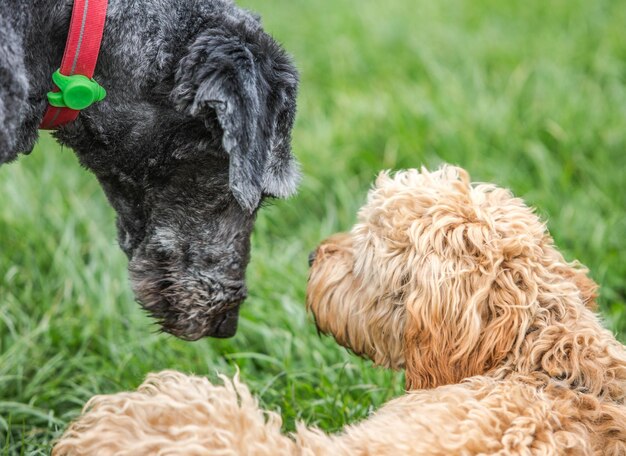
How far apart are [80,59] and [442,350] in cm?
173

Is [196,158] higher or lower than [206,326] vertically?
higher

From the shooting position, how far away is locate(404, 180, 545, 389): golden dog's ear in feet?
10.3

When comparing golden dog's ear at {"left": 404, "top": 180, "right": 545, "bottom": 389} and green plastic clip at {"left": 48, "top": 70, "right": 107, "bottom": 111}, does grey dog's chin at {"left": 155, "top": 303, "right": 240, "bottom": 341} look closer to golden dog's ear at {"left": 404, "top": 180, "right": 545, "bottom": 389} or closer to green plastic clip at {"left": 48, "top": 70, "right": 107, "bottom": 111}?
golden dog's ear at {"left": 404, "top": 180, "right": 545, "bottom": 389}

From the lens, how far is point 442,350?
3.17m

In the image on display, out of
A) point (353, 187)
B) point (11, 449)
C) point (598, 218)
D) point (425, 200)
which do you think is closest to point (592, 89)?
point (598, 218)

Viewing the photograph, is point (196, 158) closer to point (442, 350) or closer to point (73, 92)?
point (73, 92)

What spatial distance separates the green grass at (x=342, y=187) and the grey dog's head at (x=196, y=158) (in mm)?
643

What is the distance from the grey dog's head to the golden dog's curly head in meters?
0.43

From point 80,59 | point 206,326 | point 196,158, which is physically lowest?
point 206,326

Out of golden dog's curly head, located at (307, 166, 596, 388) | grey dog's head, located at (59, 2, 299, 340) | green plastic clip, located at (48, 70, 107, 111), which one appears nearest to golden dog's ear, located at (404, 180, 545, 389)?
golden dog's curly head, located at (307, 166, 596, 388)

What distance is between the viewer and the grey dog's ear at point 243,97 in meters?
3.06

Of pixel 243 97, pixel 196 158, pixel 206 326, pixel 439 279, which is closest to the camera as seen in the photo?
pixel 243 97

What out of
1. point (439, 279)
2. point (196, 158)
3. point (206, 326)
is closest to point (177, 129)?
point (196, 158)

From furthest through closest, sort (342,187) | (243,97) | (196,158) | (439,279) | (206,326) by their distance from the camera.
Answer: (342,187)
(206,326)
(196,158)
(439,279)
(243,97)
